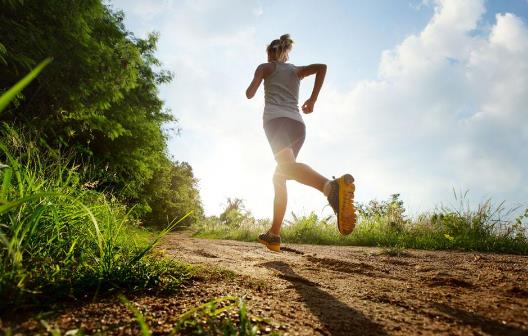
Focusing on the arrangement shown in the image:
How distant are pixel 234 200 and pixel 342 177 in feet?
54.3

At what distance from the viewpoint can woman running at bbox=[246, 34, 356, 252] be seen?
2523mm

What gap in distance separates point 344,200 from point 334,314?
4.59 ft

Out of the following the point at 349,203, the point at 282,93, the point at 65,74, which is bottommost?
the point at 349,203

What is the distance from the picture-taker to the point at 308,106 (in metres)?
3.45

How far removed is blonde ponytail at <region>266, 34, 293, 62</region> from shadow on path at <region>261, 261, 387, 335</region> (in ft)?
7.78

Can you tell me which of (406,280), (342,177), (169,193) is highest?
(169,193)

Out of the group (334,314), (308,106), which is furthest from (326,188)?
(334,314)

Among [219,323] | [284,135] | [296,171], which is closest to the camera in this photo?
[219,323]

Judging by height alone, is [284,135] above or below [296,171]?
above

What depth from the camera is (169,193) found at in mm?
13758

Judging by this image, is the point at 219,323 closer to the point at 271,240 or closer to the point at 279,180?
the point at 271,240

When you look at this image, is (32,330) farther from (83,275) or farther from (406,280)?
(406,280)

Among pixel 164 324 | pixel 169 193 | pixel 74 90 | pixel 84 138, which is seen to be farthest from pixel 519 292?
pixel 169 193

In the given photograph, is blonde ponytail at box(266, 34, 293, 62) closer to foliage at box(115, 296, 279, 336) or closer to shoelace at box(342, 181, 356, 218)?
shoelace at box(342, 181, 356, 218)
